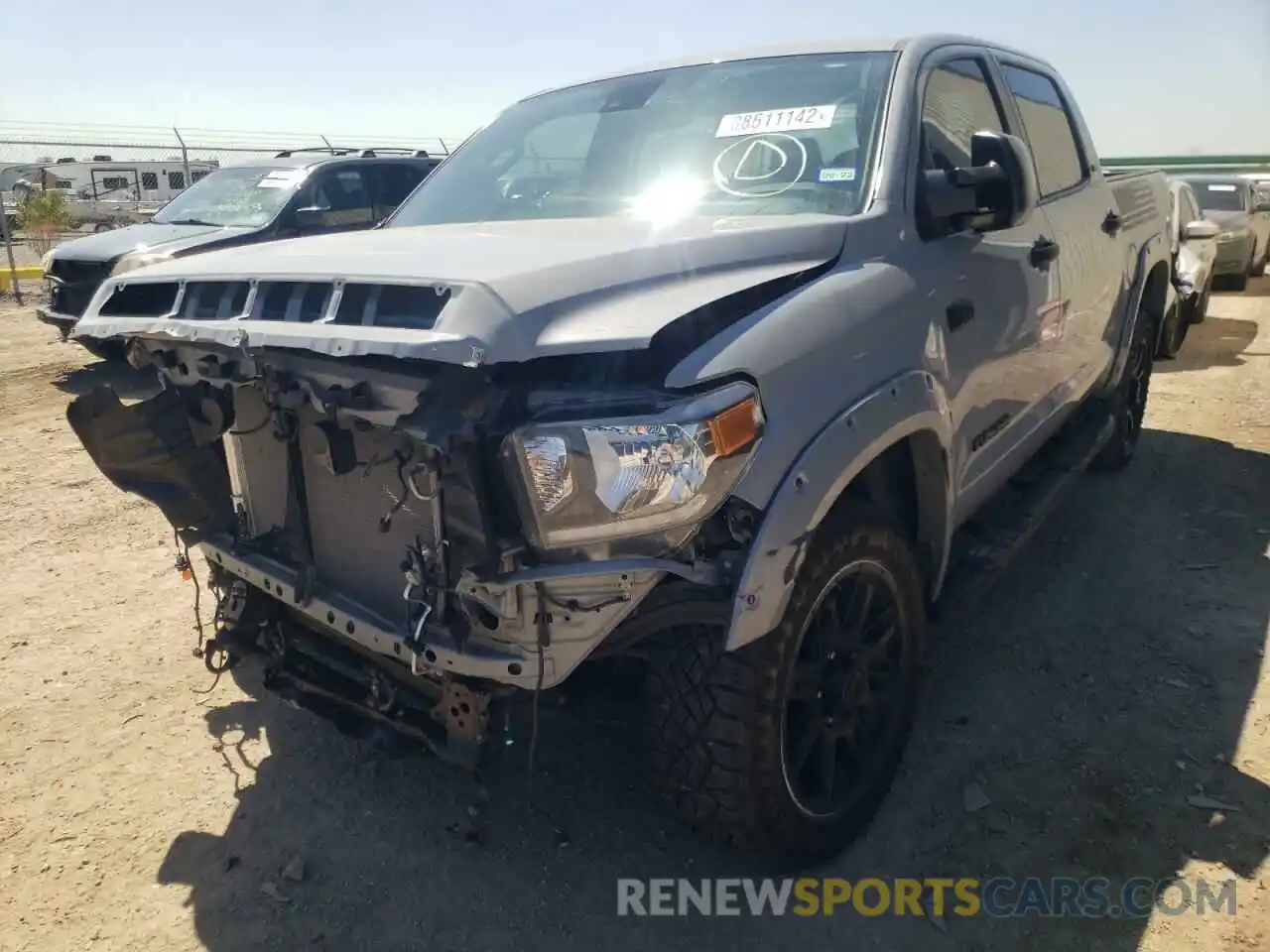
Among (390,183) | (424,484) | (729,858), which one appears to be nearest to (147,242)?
(390,183)

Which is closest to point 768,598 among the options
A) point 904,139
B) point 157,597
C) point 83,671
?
point 904,139

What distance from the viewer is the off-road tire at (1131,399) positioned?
538 cm

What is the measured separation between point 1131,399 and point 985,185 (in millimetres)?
3360

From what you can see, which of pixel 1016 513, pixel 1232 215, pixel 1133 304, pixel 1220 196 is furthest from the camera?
pixel 1220 196

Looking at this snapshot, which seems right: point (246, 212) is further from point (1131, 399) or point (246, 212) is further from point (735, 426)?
point (735, 426)

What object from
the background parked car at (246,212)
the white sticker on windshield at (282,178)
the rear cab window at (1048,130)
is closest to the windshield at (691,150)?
the rear cab window at (1048,130)

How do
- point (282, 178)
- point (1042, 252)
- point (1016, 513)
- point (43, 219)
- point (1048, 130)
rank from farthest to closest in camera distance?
point (43, 219), point (282, 178), point (1048, 130), point (1016, 513), point (1042, 252)

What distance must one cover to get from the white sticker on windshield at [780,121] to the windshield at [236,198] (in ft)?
22.7

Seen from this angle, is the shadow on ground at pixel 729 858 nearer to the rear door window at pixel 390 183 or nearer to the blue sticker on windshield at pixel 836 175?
the blue sticker on windshield at pixel 836 175

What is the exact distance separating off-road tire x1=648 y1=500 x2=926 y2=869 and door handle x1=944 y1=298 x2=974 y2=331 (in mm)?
709

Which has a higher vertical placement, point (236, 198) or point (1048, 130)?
point (1048, 130)

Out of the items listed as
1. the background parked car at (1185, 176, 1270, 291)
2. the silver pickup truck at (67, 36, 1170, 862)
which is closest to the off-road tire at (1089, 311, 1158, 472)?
the silver pickup truck at (67, 36, 1170, 862)

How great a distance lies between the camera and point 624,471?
1.93 m

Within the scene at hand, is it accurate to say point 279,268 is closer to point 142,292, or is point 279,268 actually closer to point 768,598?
point 142,292
